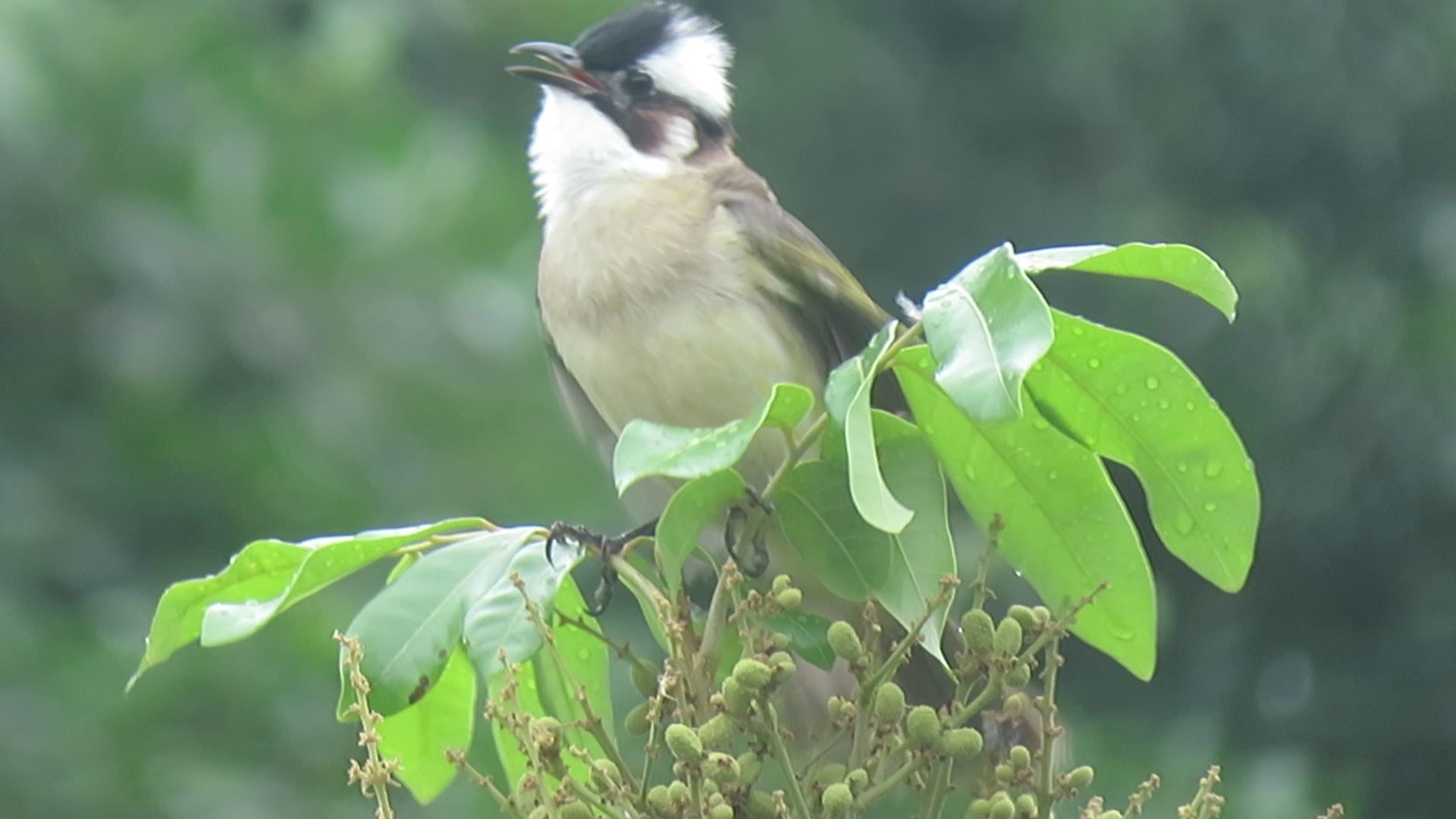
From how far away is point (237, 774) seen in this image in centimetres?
529

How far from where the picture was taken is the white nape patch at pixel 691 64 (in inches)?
119

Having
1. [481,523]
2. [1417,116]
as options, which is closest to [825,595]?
[481,523]

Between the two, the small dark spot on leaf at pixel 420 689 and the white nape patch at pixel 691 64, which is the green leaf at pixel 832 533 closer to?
the small dark spot on leaf at pixel 420 689

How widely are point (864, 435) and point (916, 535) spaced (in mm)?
178

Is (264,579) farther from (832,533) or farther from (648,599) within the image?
(832,533)

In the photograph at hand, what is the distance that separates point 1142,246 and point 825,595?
2.57ft

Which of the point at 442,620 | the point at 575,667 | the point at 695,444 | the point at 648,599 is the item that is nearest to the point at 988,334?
the point at 695,444

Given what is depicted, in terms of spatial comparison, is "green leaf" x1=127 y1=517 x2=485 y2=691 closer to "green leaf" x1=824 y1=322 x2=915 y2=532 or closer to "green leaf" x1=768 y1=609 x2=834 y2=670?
"green leaf" x1=768 y1=609 x2=834 y2=670

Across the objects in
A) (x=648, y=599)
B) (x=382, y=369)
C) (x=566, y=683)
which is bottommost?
(x=382, y=369)

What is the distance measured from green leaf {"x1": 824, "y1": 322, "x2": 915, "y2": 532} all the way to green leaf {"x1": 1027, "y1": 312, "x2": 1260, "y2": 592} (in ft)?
0.46

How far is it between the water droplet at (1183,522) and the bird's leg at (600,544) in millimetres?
421

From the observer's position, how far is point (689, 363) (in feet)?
8.36

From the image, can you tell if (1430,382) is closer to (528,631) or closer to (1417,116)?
(1417,116)

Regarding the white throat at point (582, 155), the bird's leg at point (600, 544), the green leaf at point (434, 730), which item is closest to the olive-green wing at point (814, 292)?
the white throat at point (582, 155)
